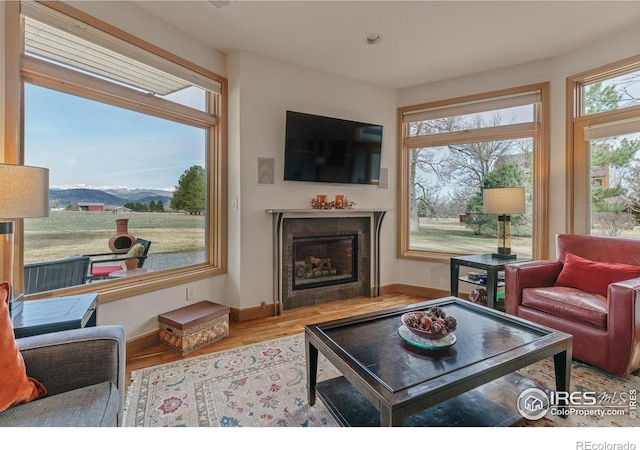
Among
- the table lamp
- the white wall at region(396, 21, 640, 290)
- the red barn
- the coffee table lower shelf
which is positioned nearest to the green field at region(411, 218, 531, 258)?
the white wall at region(396, 21, 640, 290)

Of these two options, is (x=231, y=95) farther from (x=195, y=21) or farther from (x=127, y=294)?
(x=127, y=294)

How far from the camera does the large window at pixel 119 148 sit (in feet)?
6.63

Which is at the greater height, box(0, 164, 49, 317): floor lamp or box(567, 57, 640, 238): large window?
box(567, 57, 640, 238): large window

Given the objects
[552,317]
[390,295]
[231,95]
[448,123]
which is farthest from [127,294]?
[448,123]

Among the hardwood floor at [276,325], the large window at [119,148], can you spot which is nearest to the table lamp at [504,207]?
the hardwood floor at [276,325]

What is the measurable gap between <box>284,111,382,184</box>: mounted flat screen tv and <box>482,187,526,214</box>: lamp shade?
1.35m

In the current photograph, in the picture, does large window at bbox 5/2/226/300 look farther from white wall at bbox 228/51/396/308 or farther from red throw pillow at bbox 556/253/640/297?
red throw pillow at bbox 556/253/640/297

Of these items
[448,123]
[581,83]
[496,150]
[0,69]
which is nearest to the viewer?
[0,69]

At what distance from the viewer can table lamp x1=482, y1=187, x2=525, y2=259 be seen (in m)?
3.03

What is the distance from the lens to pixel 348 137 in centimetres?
358

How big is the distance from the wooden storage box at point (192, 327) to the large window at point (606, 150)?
12.0 feet

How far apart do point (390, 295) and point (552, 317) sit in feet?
6.27

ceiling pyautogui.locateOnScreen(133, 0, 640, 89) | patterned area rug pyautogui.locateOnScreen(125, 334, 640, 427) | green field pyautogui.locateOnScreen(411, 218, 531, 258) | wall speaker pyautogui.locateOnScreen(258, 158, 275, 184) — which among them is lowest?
patterned area rug pyautogui.locateOnScreen(125, 334, 640, 427)
